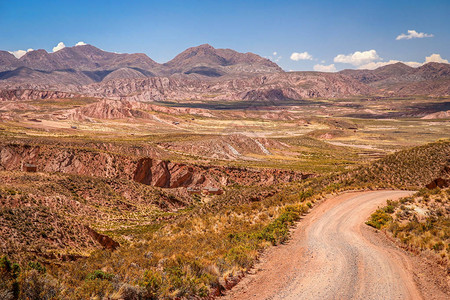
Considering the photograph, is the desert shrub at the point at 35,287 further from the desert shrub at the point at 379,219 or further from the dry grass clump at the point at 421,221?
the desert shrub at the point at 379,219

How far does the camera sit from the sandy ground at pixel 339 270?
41.6ft

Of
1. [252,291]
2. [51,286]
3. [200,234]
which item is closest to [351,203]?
[200,234]

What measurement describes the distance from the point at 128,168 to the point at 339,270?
47.6m

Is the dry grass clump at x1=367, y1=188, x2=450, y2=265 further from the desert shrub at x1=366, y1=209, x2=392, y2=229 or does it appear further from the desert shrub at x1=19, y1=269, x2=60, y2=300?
the desert shrub at x1=19, y1=269, x2=60, y2=300

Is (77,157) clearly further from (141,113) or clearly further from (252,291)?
(141,113)

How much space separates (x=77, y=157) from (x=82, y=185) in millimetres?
18280

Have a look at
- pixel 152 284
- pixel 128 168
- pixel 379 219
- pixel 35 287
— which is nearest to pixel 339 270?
pixel 152 284

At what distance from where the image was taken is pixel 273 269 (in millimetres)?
15055

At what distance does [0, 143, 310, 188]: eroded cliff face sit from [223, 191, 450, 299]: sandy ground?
39.2m

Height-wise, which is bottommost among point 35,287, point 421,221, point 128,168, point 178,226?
point 178,226

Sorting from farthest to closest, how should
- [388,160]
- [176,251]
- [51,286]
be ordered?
[388,160], [176,251], [51,286]

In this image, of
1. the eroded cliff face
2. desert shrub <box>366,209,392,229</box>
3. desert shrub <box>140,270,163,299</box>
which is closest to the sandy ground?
desert shrub <box>366,209,392,229</box>

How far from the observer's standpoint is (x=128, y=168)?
56.8m

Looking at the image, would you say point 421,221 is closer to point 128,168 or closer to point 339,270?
point 339,270
